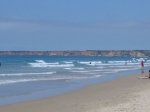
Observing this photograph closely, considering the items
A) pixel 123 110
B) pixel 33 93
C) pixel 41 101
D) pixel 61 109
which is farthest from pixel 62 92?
pixel 123 110

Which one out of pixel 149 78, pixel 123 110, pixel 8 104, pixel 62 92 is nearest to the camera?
pixel 123 110

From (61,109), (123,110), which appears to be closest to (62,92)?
(61,109)

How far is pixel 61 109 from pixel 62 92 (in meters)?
6.10

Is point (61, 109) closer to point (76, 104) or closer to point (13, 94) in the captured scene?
point (76, 104)

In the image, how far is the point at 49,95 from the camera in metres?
19.4

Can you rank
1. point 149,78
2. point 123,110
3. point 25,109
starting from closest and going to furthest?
point 123,110 < point 25,109 < point 149,78

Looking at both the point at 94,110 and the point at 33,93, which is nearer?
the point at 94,110

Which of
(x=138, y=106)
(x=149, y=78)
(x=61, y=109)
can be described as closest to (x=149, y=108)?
(x=138, y=106)

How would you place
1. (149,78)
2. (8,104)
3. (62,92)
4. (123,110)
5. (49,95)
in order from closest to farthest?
(123,110) < (8,104) < (49,95) < (62,92) < (149,78)

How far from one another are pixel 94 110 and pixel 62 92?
278 inches

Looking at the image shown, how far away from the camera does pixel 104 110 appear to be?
13.9m

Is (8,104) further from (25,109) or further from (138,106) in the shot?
(138,106)

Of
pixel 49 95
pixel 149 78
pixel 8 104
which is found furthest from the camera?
pixel 149 78

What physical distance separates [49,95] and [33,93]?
Answer: 111 centimetres
